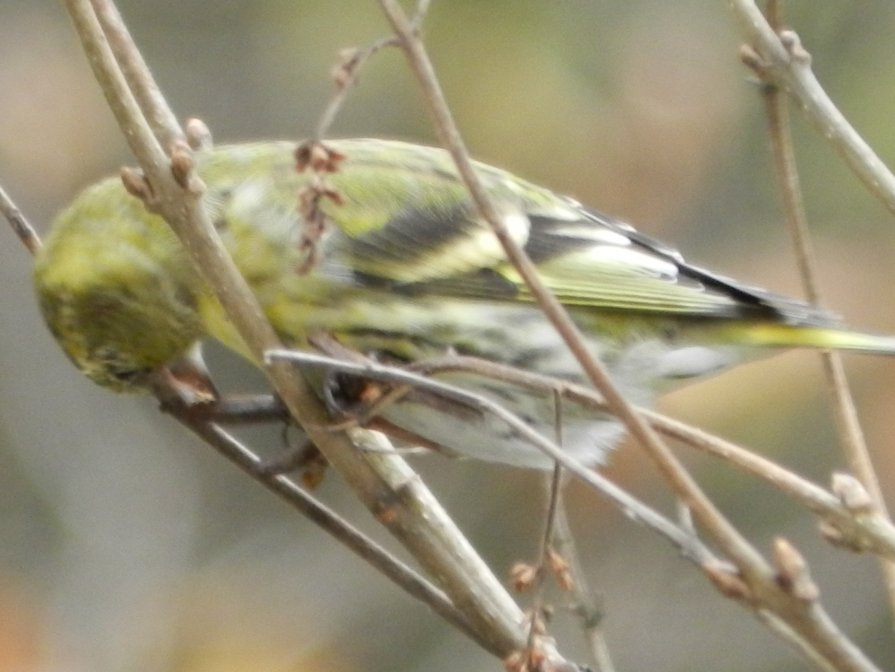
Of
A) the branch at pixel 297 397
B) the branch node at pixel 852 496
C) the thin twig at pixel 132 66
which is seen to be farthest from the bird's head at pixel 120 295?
the branch node at pixel 852 496

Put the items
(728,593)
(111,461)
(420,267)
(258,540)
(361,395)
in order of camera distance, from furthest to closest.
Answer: (258,540) → (111,461) → (420,267) → (361,395) → (728,593)

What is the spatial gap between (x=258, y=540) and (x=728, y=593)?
10.9 feet

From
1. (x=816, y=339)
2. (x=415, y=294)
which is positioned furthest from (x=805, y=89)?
(x=415, y=294)

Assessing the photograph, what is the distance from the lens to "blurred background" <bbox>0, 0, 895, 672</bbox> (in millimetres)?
3729

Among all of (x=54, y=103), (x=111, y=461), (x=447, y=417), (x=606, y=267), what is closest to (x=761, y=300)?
(x=606, y=267)

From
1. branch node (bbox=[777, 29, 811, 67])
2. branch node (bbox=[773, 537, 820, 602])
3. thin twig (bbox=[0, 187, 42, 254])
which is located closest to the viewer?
branch node (bbox=[773, 537, 820, 602])

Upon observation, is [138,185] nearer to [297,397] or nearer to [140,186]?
[140,186]

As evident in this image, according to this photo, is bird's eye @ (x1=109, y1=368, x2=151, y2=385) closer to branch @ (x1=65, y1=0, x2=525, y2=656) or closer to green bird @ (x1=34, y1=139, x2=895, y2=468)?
green bird @ (x1=34, y1=139, x2=895, y2=468)

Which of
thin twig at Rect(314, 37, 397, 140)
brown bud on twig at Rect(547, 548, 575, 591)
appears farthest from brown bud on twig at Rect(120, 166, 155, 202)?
brown bud on twig at Rect(547, 548, 575, 591)

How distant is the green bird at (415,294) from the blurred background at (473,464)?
1.68 m

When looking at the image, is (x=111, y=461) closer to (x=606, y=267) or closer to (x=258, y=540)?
(x=258, y=540)

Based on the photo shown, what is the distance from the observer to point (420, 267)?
1.88m

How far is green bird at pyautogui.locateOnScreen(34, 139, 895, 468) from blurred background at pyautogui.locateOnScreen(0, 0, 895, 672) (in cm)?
168

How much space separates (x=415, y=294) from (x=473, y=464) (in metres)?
1.98
